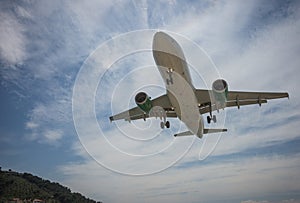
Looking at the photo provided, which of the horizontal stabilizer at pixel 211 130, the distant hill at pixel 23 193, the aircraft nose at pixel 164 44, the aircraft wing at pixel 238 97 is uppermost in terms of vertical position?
the distant hill at pixel 23 193

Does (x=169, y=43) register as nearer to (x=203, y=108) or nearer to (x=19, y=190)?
(x=203, y=108)

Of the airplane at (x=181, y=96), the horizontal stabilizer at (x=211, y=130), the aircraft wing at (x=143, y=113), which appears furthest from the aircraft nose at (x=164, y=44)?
the horizontal stabilizer at (x=211, y=130)

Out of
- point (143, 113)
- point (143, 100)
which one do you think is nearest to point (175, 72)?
point (143, 100)

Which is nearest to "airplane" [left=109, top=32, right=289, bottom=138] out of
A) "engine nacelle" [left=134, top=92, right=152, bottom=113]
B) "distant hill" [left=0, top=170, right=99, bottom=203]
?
"engine nacelle" [left=134, top=92, right=152, bottom=113]

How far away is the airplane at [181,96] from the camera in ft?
75.8

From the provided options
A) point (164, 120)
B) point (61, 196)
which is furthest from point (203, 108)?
point (61, 196)

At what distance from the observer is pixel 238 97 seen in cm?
2875

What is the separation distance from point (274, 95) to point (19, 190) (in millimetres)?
75185

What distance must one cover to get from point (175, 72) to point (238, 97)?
30.1 ft

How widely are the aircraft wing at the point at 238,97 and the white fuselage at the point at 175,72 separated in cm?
314

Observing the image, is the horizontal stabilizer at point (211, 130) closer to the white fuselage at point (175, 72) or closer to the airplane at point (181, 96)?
the airplane at point (181, 96)

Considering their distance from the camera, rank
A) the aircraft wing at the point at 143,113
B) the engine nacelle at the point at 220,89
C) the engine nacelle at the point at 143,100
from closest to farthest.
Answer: the engine nacelle at the point at 220,89 → the engine nacelle at the point at 143,100 → the aircraft wing at the point at 143,113

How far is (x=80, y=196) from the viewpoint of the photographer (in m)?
109

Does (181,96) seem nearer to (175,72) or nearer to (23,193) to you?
(175,72)
